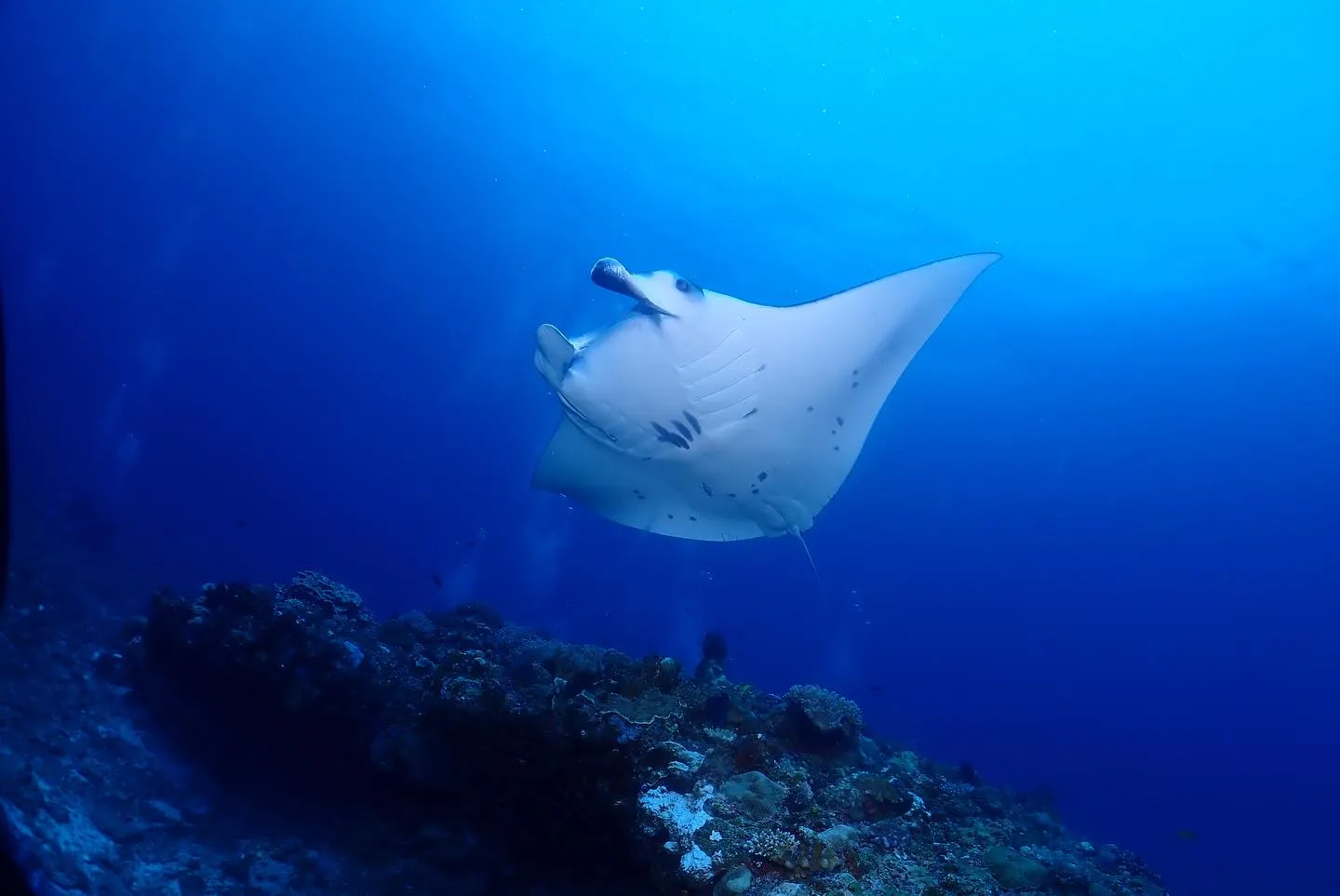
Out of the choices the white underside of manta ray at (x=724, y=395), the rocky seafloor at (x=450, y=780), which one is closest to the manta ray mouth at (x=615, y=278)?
the white underside of manta ray at (x=724, y=395)

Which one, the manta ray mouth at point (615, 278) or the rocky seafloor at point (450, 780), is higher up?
the manta ray mouth at point (615, 278)

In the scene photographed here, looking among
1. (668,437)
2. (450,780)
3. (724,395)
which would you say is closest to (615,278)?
(724,395)

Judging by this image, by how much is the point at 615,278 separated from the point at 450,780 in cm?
314

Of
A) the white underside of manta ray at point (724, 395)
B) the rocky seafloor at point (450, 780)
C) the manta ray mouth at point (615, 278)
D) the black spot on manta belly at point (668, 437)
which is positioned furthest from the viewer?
the black spot on manta belly at point (668, 437)

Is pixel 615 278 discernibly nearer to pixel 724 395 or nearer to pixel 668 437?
pixel 724 395

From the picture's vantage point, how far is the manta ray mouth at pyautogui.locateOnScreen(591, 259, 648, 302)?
3736mm

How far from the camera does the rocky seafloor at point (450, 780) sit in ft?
11.4

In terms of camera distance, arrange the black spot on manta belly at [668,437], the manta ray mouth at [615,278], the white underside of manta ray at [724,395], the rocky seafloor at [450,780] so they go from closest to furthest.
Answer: the rocky seafloor at [450,780]
the manta ray mouth at [615,278]
the white underside of manta ray at [724,395]
the black spot on manta belly at [668,437]

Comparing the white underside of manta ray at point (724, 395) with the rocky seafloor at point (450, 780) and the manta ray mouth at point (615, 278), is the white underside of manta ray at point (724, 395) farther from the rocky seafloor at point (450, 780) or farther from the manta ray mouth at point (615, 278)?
the rocky seafloor at point (450, 780)

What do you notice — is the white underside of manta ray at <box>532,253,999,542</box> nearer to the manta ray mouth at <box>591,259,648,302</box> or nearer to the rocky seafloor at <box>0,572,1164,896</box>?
the manta ray mouth at <box>591,259,648,302</box>

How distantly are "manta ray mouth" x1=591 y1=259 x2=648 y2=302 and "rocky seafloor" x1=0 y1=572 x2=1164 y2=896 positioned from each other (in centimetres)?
232

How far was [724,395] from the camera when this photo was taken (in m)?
4.59

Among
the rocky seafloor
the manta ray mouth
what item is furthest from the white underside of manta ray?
the rocky seafloor

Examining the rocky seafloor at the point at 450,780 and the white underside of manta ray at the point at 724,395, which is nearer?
the rocky seafloor at the point at 450,780
